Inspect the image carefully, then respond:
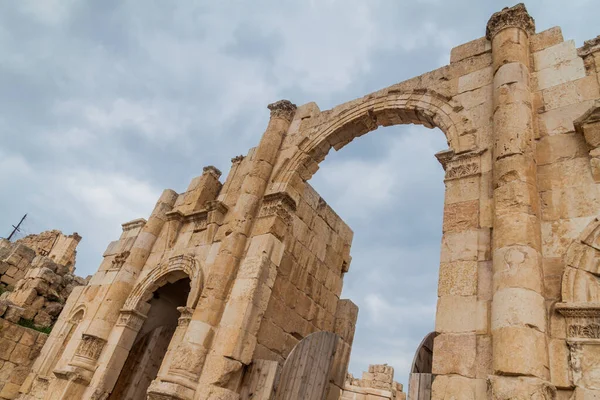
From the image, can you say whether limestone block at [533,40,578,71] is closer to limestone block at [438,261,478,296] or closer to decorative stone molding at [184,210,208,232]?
limestone block at [438,261,478,296]

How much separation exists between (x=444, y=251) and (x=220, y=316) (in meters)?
3.35

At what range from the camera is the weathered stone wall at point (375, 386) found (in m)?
12.7

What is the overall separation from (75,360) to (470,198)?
23.4ft

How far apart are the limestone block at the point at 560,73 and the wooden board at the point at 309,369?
4.51m

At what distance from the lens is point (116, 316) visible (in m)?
8.02

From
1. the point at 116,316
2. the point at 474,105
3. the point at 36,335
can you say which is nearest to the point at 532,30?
the point at 474,105

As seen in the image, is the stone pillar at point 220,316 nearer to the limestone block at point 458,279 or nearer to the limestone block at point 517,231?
the limestone block at point 458,279

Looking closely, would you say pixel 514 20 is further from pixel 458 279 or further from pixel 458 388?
pixel 458 388

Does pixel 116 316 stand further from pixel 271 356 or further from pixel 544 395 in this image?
pixel 544 395

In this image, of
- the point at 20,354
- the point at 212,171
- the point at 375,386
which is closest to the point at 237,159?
the point at 212,171

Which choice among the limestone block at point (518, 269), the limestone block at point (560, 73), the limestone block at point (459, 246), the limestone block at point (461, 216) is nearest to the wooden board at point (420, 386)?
the limestone block at point (459, 246)

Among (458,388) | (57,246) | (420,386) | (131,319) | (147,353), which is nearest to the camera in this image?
(458,388)

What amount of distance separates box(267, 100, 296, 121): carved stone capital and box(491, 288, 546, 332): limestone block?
5.54 m

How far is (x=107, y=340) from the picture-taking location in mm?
7785
